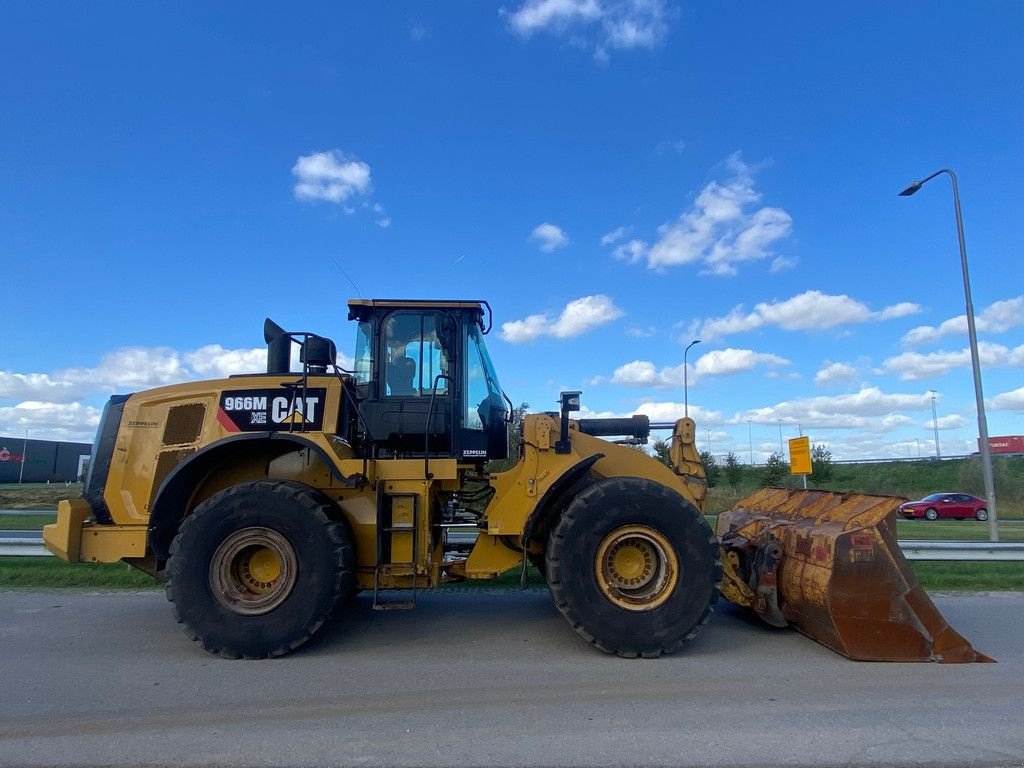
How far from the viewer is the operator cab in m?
5.97

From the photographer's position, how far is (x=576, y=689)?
15.2 feet

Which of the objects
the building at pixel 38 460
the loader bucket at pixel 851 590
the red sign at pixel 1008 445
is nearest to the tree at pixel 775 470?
the loader bucket at pixel 851 590

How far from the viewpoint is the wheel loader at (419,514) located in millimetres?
5324

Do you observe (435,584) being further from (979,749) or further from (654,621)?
(979,749)

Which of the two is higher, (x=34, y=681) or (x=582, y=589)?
(x=582, y=589)

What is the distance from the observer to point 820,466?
96.4 ft

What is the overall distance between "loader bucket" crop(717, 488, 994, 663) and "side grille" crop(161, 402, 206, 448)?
496 centimetres

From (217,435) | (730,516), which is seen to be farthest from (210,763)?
(730,516)

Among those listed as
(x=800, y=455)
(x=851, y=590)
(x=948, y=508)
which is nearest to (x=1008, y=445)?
(x=948, y=508)

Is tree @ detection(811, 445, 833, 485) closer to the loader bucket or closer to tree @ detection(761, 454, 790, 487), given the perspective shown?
tree @ detection(761, 454, 790, 487)

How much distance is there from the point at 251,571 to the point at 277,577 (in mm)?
257

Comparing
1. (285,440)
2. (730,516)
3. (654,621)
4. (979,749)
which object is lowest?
(979,749)

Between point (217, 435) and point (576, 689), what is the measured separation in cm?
377

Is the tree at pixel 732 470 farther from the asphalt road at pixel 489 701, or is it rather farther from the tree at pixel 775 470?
the asphalt road at pixel 489 701
